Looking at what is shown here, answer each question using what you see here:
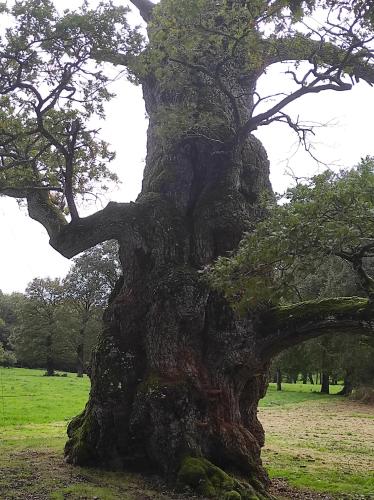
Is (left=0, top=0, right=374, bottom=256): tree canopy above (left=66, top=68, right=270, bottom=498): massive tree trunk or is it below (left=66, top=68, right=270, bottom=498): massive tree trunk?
above

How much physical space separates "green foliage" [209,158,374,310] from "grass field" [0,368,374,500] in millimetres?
4011

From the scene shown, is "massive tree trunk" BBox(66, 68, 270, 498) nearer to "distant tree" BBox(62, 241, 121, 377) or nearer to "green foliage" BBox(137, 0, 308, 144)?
"green foliage" BBox(137, 0, 308, 144)

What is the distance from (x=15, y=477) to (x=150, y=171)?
22.7ft

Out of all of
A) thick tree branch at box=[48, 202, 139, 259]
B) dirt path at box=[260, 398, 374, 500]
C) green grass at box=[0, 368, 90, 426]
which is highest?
thick tree branch at box=[48, 202, 139, 259]

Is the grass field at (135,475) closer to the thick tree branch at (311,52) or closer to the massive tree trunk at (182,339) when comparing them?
the massive tree trunk at (182,339)

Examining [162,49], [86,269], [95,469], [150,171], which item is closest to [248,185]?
[150,171]

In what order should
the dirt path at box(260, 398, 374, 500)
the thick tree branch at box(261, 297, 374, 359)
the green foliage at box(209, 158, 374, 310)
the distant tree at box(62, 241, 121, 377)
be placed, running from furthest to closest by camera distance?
the distant tree at box(62, 241, 121, 377) < the dirt path at box(260, 398, 374, 500) < the thick tree branch at box(261, 297, 374, 359) < the green foliage at box(209, 158, 374, 310)

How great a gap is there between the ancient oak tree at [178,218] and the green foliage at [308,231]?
2080 mm

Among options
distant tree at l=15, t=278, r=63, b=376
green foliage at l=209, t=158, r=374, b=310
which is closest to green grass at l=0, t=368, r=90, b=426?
green foliage at l=209, t=158, r=374, b=310

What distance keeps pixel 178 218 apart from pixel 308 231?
4.76 meters

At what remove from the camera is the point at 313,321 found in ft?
31.4

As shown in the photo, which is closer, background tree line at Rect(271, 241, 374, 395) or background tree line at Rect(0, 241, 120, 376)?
background tree line at Rect(271, 241, 374, 395)

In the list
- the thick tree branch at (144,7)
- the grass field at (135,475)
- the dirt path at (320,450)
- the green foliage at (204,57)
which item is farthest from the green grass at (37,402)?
the thick tree branch at (144,7)

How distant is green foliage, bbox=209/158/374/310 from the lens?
21.0ft
